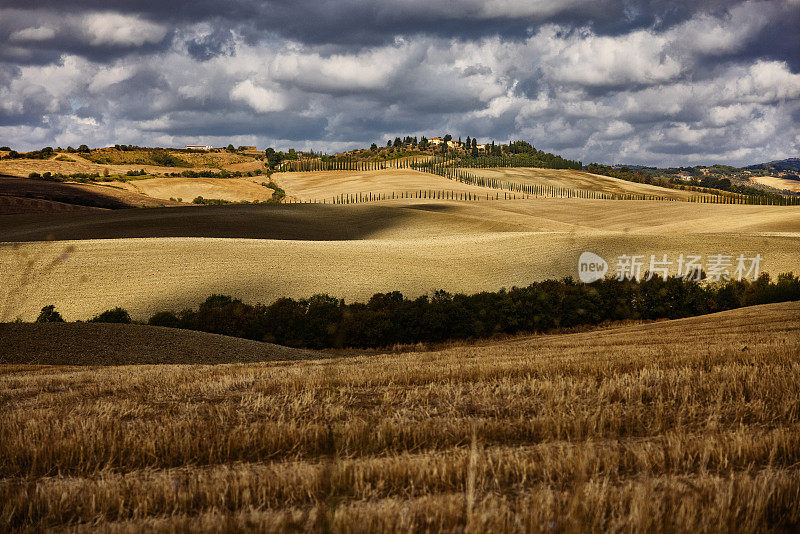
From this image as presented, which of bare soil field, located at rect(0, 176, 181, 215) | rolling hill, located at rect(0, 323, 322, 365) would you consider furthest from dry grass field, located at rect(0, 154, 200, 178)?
rolling hill, located at rect(0, 323, 322, 365)

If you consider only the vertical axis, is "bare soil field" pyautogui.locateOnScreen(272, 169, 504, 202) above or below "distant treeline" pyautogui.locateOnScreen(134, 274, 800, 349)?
above

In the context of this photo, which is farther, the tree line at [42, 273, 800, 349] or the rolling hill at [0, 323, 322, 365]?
the tree line at [42, 273, 800, 349]

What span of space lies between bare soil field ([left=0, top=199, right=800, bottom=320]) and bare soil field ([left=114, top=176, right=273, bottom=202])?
161ft

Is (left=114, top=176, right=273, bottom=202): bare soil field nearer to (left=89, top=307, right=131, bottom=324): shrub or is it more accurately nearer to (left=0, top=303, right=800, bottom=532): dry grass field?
(left=89, top=307, right=131, bottom=324): shrub

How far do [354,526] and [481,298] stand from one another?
1388 inches

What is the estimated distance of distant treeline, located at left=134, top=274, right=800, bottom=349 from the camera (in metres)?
36.0

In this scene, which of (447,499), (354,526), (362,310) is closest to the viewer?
(354,526)

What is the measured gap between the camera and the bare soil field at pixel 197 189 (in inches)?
5517

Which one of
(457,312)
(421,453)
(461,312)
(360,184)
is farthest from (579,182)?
(421,453)

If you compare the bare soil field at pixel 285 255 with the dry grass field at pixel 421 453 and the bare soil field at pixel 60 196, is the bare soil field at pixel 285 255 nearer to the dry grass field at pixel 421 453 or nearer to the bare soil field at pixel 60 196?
the bare soil field at pixel 60 196

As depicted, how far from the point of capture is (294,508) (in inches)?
195

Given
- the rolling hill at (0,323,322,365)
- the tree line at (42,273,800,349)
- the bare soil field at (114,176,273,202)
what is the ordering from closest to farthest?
the rolling hill at (0,323,322,365)
the tree line at (42,273,800,349)
the bare soil field at (114,176,273,202)

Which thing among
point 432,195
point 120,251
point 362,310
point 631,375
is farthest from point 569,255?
point 432,195

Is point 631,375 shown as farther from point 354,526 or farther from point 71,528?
point 71,528
